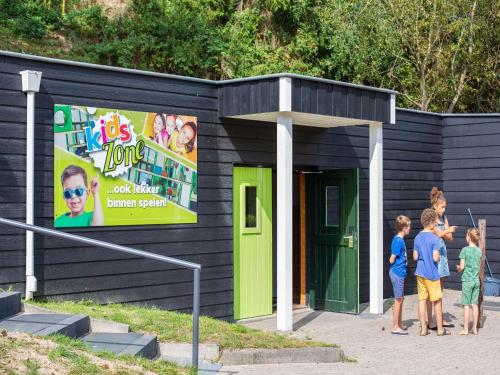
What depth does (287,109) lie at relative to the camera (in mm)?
9188

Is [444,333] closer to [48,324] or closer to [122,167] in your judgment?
[122,167]

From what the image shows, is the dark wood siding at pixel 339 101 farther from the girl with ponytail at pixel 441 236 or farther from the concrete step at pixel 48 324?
the concrete step at pixel 48 324

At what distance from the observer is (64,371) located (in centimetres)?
527

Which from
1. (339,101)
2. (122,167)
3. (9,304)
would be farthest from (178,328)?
(339,101)

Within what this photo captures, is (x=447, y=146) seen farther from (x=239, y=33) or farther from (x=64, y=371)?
(x=64, y=371)

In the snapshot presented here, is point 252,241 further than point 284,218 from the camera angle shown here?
Yes

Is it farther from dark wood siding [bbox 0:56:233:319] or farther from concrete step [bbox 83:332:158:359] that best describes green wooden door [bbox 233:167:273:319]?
concrete step [bbox 83:332:158:359]

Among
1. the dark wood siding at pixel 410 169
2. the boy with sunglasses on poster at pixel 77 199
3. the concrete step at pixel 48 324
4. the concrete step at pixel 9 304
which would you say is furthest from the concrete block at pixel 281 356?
the dark wood siding at pixel 410 169

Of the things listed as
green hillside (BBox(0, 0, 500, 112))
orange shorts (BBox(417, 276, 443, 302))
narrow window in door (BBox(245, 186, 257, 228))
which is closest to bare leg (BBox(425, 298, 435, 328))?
orange shorts (BBox(417, 276, 443, 302))

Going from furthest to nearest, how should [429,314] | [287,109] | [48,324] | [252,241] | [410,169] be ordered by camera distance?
[410,169], [252,241], [429,314], [287,109], [48,324]

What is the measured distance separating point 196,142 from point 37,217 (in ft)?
8.23

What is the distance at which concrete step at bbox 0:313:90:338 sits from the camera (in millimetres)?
6156

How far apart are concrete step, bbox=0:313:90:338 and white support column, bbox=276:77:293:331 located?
3042 millimetres

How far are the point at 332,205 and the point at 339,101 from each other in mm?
1922
